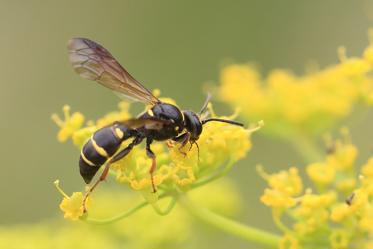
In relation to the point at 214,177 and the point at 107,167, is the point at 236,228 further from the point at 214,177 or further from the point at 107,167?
the point at 107,167

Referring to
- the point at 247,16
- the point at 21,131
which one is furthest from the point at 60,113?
the point at 247,16

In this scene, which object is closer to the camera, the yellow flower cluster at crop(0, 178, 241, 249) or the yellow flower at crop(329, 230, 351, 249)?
the yellow flower at crop(329, 230, 351, 249)

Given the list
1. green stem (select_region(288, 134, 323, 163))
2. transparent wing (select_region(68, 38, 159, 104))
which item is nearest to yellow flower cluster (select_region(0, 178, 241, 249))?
green stem (select_region(288, 134, 323, 163))

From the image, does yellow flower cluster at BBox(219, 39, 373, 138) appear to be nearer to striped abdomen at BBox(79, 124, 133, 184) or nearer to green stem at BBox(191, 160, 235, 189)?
green stem at BBox(191, 160, 235, 189)

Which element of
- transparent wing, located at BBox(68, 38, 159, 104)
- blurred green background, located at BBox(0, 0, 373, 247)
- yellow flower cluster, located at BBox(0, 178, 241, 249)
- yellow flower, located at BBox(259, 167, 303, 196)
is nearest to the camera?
yellow flower, located at BBox(259, 167, 303, 196)

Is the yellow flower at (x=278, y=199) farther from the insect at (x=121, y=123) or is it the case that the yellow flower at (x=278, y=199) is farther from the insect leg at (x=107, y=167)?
the insect leg at (x=107, y=167)

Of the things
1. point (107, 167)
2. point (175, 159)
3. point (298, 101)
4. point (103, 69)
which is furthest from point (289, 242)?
point (298, 101)

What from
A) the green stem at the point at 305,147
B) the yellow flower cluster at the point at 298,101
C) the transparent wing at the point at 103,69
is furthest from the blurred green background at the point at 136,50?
the transparent wing at the point at 103,69
